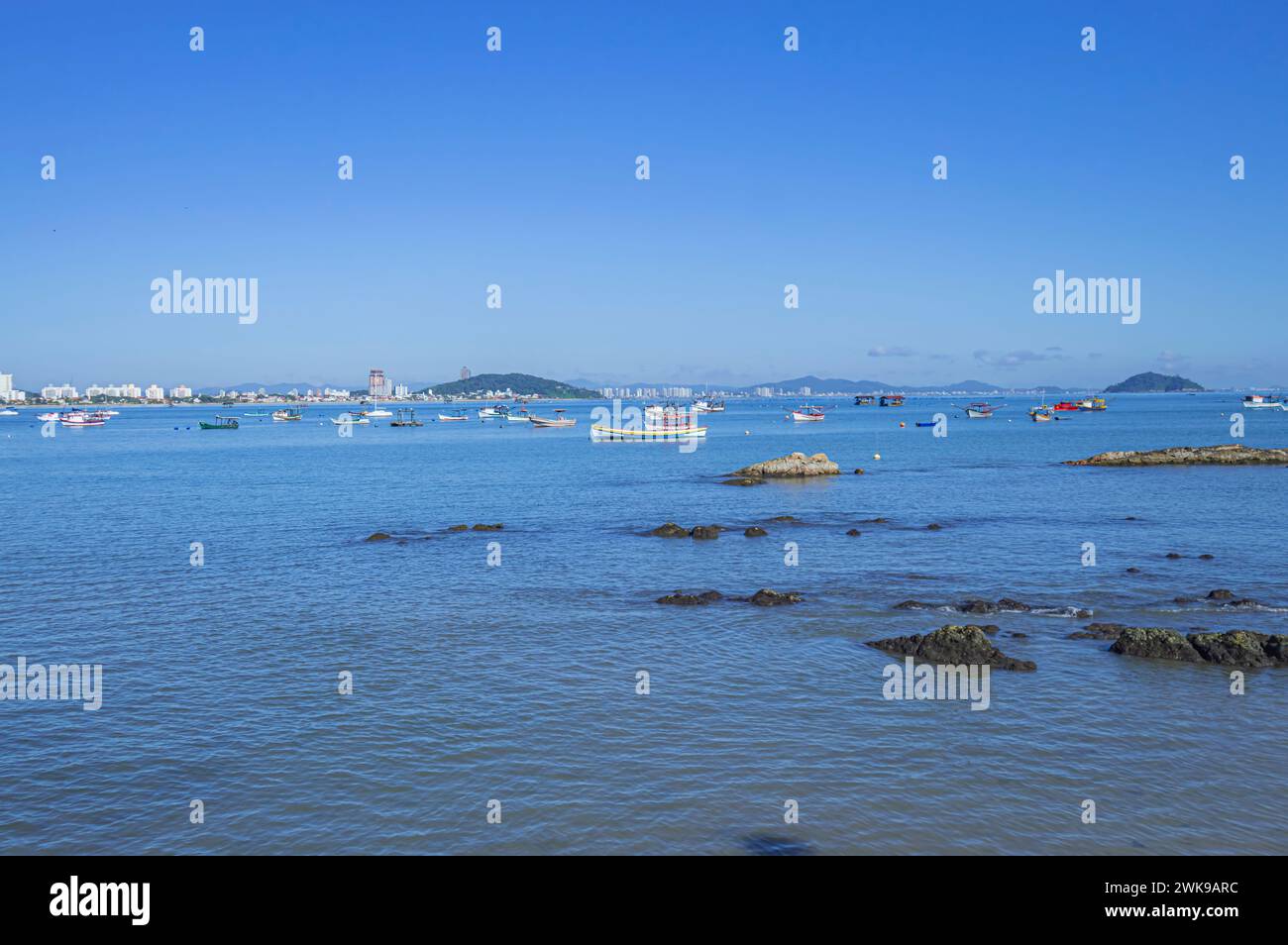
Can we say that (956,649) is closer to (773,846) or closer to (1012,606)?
(1012,606)

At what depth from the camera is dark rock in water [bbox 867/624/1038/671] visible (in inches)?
859

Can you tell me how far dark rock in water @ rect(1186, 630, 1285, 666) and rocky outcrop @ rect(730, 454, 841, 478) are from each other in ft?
164

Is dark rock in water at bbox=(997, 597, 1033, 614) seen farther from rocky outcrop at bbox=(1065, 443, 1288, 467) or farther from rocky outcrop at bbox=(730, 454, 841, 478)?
rocky outcrop at bbox=(1065, 443, 1288, 467)

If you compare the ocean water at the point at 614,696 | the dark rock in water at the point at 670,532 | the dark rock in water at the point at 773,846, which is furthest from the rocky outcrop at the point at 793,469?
the dark rock in water at the point at 773,846

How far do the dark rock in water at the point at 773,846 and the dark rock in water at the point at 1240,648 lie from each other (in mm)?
14248

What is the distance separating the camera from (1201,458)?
80312mm

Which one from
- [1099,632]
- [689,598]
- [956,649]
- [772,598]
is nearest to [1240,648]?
[1099,632]

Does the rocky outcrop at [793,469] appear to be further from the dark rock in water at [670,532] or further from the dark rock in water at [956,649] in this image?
the dark rock in water at [956,649]

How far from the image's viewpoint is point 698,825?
13820 millimetres

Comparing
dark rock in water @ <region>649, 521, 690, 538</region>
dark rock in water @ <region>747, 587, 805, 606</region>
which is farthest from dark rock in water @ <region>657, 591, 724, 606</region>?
dark rock in water @ <region>649, 521, 690, 538</region>

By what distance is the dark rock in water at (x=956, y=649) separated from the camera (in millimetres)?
21828

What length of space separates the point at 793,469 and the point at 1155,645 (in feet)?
166

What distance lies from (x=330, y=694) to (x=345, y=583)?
13227 mm
